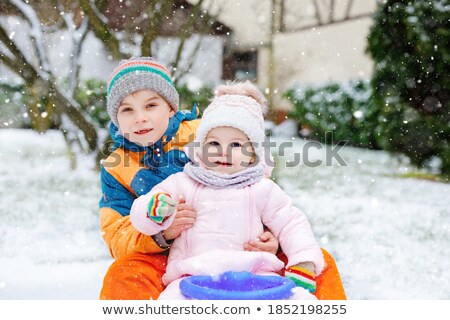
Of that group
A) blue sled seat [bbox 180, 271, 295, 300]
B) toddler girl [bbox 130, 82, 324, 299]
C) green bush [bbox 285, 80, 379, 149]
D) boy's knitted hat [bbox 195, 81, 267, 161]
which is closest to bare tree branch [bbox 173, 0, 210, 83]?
boy's knitted hat [bbox 195, 81, 267, 161]

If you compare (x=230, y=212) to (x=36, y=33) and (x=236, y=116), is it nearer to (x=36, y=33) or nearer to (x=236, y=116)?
(x=236, y=116)

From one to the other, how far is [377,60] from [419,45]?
2.09 ft

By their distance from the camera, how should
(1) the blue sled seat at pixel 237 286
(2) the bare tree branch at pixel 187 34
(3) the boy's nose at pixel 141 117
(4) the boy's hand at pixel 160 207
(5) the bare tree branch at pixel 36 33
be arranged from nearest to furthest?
1. (1) the blue sled seat at pixel 237 286
2. (4) the boy's hand at pixel 160 207
3. (3) the boy's nose at pixel 141 117
4. (2) the bare tree branch at pixel 187 34
5. (5) the bare tree branch at pixel 36 33

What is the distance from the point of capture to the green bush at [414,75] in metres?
6.83

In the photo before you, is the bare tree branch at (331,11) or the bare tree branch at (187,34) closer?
the bare tree branch at (187,34)

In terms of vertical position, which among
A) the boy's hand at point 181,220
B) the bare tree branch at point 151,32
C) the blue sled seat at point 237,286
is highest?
the bare tree branch at point 151,32

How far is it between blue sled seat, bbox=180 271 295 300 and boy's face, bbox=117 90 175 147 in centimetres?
71

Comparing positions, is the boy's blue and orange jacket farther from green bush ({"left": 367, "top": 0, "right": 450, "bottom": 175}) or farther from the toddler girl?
green bush ({"left": 367, "top": 0, "right": 450, "bottom": 175})

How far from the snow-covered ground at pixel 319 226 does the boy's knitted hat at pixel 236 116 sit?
1.81 m

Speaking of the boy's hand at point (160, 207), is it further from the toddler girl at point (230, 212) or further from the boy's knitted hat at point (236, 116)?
the boy's knitted hat at point (236, 116)

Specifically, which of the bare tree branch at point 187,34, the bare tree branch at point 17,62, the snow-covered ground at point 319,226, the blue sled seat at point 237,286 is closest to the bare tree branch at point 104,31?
the bare tree branch at point 187,34

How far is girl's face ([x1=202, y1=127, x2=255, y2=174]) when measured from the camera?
6.63 feet

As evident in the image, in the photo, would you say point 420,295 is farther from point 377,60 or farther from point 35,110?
point 35,110

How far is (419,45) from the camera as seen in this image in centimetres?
685
